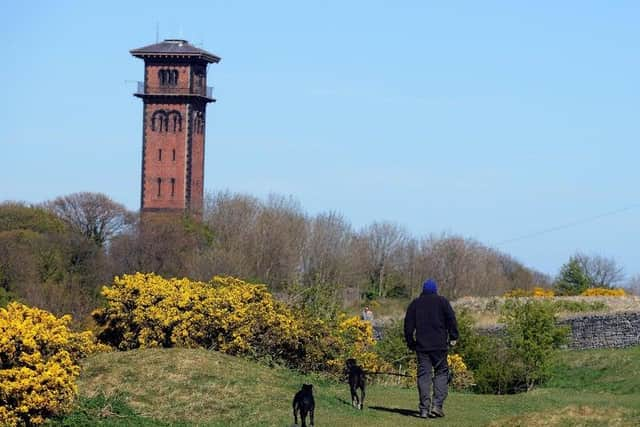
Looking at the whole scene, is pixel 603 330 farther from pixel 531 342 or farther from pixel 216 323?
pixel 216 323

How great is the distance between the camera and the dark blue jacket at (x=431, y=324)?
18422 mm

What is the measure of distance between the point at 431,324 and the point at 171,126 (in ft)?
297

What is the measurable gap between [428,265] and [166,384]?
69537mm

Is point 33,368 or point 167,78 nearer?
point 33,368

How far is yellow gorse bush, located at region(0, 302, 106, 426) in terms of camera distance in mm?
19016

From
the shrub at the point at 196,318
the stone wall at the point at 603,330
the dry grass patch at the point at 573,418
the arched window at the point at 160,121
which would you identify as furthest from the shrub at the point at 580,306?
the arched window at the point at 160,121

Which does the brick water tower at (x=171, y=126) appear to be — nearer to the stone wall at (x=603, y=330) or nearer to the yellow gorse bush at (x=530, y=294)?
the yellow gorse bush at (x=530, y=294)

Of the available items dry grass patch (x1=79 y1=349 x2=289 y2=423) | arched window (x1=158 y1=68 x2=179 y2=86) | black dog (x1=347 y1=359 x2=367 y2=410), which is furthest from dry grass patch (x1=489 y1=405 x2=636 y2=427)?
arched window (x1=158 y1=68 x2=179 y2=86)

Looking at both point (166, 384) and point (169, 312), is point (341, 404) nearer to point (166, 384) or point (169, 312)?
point (166, 384)

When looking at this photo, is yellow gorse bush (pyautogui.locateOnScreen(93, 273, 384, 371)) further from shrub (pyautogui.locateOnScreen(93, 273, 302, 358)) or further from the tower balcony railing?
the tower balcony railing

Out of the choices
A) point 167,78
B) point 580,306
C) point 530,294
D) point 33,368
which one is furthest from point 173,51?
point 33,368

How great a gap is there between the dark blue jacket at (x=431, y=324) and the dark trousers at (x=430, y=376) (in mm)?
103

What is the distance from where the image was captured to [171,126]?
354 feet

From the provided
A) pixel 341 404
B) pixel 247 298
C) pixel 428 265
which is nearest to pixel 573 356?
pixel 247 298
